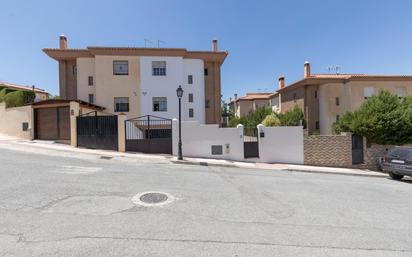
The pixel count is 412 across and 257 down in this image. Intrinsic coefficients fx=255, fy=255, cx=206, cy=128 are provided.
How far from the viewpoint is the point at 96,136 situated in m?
16.6

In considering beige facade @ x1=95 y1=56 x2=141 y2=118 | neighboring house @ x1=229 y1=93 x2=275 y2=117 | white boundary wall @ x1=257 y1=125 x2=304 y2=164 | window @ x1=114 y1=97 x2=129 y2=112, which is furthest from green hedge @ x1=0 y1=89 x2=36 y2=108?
neighboring house @ x1=229 y1=93 x2=275 y2=117

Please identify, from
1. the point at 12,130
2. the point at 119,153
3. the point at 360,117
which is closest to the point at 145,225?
the point at 119,153

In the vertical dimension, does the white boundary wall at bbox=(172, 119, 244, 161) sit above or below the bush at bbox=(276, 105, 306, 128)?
below

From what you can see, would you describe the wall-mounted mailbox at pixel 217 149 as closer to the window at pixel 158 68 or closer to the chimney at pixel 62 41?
the window at pixel 158 68

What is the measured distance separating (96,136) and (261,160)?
35.6ft

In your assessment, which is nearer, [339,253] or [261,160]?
[339,253]

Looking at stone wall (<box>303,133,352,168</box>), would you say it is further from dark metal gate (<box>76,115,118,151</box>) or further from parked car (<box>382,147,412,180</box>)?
dark metal gate (<box>76,115,118,151</box>)

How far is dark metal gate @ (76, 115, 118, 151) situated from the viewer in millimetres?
16312

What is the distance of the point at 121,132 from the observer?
53.3ft

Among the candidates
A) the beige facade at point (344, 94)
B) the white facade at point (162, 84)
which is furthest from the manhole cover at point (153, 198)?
the beige facade at point (344, 94)

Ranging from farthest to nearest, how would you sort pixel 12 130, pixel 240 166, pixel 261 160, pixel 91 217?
pixel 12 130
pixel 261 160
pixel 240 166
pixel 91 217

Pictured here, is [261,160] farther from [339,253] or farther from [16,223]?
[16,223]

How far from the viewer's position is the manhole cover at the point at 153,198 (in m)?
6.54

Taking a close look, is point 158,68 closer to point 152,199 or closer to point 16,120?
point 16,120
